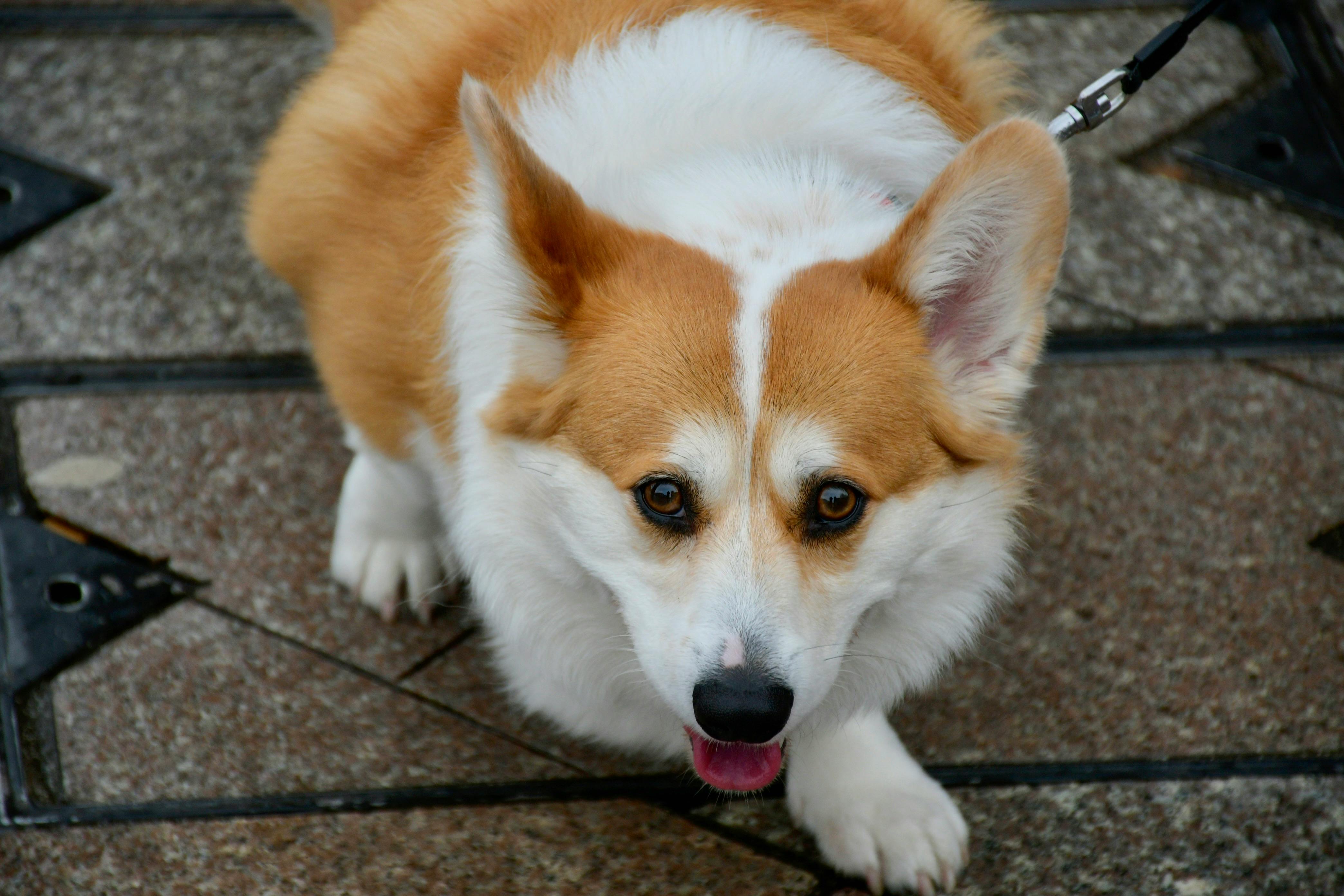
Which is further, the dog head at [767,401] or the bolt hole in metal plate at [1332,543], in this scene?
the bolt hole in metal plate at [1332,543]

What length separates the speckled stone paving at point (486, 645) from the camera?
2449 millimetres

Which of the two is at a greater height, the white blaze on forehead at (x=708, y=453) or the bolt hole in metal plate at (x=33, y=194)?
the white blaze on forehead at (x=708, y=453)

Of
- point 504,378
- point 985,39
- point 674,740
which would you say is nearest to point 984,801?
point 674,740

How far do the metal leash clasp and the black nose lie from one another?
132cm

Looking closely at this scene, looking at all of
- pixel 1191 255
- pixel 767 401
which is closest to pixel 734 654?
pixel 767 401

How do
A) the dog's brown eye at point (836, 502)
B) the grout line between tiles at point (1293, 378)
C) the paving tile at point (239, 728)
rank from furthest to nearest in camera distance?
1. the grout line between tiles at point (1293, 378)
2. the paving tile at point (239, 728)
3. the dog's brown eye at point (836, 502)

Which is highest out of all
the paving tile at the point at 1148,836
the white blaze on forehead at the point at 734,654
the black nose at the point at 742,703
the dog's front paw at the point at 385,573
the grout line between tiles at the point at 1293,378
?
the white blaze on forehead at the point at 734,654

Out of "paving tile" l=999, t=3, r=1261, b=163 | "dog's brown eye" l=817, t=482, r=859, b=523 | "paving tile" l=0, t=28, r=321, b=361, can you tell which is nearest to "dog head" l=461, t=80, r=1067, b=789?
"dog's brown eye" l=817, t=482, r=859, b=523

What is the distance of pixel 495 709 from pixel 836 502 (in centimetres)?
119

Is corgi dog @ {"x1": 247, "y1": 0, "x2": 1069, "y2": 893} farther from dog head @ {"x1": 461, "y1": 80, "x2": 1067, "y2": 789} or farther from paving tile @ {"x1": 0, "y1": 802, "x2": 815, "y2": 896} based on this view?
paving tile @ {"x1": 0, "y1": 802, "x2": 815, "y2": 896}

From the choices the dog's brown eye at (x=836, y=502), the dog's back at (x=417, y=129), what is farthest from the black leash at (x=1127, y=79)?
the dog's brown eye at (x=836, y=502)

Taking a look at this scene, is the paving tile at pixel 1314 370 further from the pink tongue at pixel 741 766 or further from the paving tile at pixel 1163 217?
the pink tongue at pixel 741 766

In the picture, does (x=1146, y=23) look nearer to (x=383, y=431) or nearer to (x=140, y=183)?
(x=383, y=431)

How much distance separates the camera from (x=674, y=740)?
2477 millimetres
